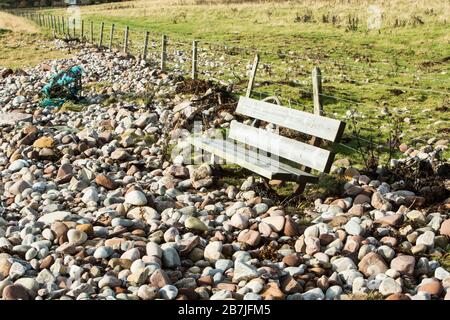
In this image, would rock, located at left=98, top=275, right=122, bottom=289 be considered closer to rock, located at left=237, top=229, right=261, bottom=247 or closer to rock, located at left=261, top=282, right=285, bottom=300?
rock, located at left=261, top=282, right=285, bottom=300

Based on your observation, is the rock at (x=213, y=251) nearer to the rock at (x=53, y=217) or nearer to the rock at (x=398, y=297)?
the rock at (x=398, y=297)

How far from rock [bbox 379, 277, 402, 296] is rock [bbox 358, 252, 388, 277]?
354 millimetres

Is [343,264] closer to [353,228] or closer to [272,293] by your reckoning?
[353,228]

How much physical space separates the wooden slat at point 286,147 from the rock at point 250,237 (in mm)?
1402

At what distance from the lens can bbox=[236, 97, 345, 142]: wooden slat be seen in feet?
22.9

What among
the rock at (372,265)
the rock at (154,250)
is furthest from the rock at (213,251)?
the rock at (372,265)

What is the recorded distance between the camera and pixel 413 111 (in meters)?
12.0

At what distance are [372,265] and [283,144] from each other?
8.89ft

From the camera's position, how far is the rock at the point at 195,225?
6.51 meters

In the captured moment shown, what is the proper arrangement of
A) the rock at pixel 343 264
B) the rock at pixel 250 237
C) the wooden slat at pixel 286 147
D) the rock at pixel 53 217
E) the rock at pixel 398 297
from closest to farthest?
the rock at pixel 398 297 < the rock at pixel 343 264 < the rock at pixel 250 237 < the rock at pixel 53 217 < the wooden slat at pixel 286 147

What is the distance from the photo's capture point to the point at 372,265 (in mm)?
5508

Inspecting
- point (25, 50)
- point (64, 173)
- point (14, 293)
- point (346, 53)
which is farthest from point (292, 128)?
point (25, 50)

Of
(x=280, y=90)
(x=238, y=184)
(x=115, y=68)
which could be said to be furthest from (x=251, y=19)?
(x=238, y=184)

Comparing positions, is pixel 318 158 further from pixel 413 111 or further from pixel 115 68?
pixel 115 68
